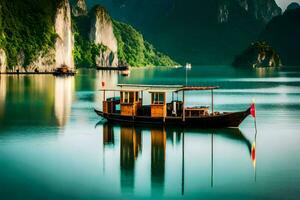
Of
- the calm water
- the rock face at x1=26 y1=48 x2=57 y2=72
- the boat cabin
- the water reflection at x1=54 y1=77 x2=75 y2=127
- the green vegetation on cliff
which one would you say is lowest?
the calm water

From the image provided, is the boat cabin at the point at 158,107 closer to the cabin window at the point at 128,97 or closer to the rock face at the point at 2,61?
the cabin window at the point at 128,97

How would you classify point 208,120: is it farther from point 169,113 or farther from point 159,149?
point 159,149

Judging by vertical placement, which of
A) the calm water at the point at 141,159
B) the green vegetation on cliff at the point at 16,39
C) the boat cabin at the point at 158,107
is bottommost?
the calm water at the point at 141,159

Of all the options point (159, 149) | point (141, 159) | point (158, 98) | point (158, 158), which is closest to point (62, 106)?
point (158, 98)

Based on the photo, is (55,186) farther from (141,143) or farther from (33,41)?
(33,41)

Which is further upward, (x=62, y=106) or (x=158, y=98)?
(x=158, y=98)

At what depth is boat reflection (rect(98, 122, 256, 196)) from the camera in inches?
1257

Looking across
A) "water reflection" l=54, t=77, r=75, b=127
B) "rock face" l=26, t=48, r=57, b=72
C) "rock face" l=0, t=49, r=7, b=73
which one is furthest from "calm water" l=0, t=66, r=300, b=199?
"rock face" l=26, t=48, r=57, b=72

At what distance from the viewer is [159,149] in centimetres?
4075

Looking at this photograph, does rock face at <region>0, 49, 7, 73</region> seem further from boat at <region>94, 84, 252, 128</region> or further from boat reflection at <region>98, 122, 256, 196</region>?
boat reflection at <region>98, 122, 256, 196</region>

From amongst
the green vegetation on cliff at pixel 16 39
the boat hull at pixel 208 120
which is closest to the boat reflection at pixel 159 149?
the boat hull at pixel 208 120

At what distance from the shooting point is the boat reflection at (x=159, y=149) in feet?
105

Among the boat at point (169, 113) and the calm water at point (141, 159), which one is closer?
the calm water at point (141, 159)

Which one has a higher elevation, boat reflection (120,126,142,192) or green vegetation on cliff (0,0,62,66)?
green vegetation on cliff (0,0,62,66)
